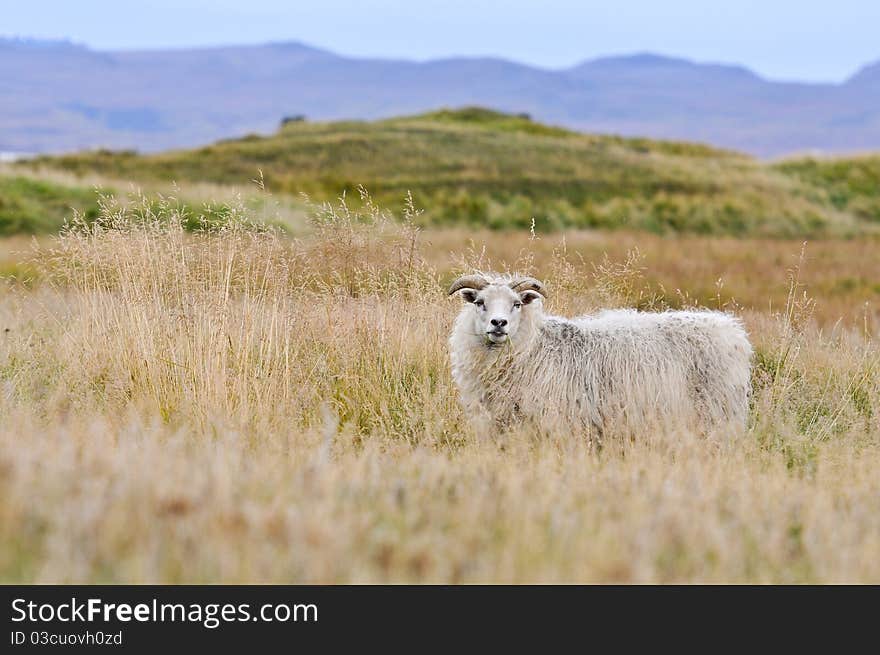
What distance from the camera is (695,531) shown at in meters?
4.49

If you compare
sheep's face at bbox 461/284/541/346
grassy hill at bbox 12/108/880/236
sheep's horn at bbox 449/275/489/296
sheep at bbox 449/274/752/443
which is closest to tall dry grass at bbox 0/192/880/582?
sheep at bbox 449/274/752/443

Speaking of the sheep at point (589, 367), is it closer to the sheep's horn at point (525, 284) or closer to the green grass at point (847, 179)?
the sheep's horn at point (525, 284)

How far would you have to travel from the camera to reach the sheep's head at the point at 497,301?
7573 millimetres

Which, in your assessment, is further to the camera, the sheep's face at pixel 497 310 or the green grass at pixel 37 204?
the green grass at pixel 37 204

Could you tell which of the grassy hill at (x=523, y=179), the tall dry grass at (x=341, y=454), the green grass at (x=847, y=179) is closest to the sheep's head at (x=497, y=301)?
the tall dry grass at (x=341, y=454)

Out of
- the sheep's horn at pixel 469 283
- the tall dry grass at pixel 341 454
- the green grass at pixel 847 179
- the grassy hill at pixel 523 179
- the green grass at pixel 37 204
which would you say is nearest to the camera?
the tall dry grass at pixel 341 454

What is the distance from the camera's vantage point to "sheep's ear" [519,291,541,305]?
8070 millimetres

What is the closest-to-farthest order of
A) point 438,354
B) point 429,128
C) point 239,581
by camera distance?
point 239,581 < point 438,354 < point 429,128

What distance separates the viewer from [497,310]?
770 centimetres

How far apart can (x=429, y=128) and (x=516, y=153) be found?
31.5 ft

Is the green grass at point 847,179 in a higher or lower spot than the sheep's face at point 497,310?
higher
